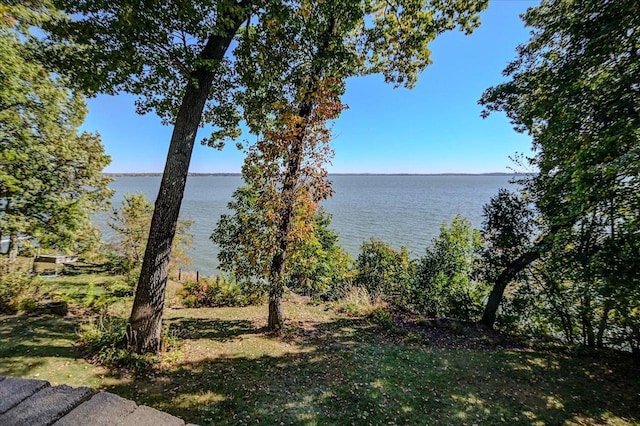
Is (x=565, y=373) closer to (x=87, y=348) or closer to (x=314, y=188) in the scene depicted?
(x=314, y=188)

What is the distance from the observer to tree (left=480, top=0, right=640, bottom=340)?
4.39m

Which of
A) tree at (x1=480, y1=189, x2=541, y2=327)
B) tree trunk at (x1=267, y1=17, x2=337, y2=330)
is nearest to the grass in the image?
tree trunk at (x1=267, y1=17, x2=337, y2=330)

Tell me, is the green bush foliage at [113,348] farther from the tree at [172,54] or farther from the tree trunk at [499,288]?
the tree trunk at [499,288]

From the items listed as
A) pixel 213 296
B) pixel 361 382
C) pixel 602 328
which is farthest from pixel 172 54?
pixel 602 328

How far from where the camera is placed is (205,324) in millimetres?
7168

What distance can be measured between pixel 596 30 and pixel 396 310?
835 cm

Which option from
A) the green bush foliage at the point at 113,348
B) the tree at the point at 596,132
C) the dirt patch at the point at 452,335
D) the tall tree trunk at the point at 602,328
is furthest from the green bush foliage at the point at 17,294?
the tall tree trunk at the point at 602,328

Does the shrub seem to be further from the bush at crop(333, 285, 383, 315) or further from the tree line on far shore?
the tree line on far shore

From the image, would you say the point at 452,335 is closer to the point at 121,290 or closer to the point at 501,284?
the point at 501,284

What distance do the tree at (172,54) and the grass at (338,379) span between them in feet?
3.77

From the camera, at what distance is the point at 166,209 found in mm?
4793

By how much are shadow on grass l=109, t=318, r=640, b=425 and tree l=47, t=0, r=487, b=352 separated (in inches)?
57.6

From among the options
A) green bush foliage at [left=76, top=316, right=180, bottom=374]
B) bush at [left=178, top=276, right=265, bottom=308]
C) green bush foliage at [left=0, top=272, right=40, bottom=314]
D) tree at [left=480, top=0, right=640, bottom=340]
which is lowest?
bush at [left=178, top=276, right=265, bottom=308]

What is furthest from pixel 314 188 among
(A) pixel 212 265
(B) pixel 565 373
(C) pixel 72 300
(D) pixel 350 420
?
(A) pixel 212 265
